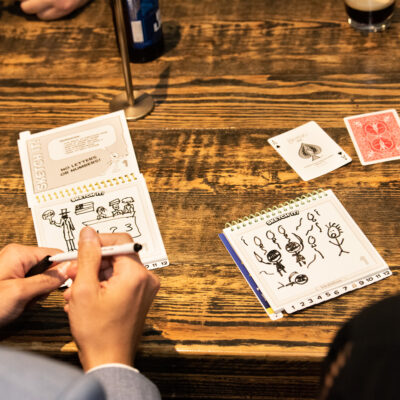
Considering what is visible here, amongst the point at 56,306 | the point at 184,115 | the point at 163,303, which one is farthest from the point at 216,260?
the point at 184,115

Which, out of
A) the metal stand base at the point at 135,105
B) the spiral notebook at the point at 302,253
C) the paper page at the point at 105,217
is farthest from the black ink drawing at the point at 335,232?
the metal stand base at the point at 135,105

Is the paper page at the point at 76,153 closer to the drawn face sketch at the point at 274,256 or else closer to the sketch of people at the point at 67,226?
the sketch of people at the point at 67,226

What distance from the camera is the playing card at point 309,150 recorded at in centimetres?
117

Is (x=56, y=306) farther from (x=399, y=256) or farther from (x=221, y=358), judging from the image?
(x=399, y=256)

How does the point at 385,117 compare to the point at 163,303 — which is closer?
the point at 163,303

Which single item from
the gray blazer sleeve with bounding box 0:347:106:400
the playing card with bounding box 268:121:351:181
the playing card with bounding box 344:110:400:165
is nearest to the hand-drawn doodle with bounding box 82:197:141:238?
the playing card with bounding box 268:121:351:181

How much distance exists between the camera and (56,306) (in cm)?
101

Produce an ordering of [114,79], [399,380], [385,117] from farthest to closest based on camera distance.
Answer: [114,79]
[385,117]
[399,380]

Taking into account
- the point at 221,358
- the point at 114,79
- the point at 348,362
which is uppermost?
the point at 348,362

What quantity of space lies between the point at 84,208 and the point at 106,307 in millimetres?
359

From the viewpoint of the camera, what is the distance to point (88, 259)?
86 centimetres

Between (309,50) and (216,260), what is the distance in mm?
672

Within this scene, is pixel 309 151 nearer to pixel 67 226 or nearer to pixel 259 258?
pixel 259 258

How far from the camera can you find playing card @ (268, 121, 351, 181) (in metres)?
1.17
